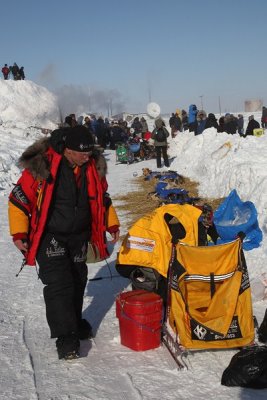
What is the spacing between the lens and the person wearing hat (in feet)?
12.4

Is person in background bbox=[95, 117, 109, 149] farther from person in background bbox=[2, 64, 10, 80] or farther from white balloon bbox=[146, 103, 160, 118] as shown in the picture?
person in background bbox=[2, 64, 10, 80]

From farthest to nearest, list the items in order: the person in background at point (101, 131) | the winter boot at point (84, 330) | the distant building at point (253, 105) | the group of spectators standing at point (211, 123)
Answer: the distant building at point (253, 105) → the person in background at point (101, 131) → the group of spectators standing at point (211, 123) → the winter boot at point (84, 330)

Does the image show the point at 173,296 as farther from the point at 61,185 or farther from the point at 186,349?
the point at 61,185

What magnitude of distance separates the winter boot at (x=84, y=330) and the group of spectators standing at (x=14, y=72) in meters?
34.8

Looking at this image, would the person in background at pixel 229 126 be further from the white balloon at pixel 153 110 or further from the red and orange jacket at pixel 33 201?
the red and orange jacket at pixel 33 201

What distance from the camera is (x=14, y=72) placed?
37.3 m

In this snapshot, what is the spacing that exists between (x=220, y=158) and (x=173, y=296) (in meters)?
8.94

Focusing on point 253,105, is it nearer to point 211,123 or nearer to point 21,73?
point 21,73

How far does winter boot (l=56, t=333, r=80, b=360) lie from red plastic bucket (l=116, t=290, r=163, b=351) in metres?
0.42

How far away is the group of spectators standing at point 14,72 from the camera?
120ft

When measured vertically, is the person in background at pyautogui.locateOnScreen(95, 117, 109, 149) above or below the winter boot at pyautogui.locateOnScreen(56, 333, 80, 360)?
above

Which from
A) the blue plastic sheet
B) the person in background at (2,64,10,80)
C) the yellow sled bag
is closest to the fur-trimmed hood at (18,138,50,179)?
the yellow sled bag

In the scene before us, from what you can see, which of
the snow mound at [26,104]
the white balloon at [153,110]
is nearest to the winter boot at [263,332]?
the snow mound at [26,104]

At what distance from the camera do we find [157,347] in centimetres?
406
